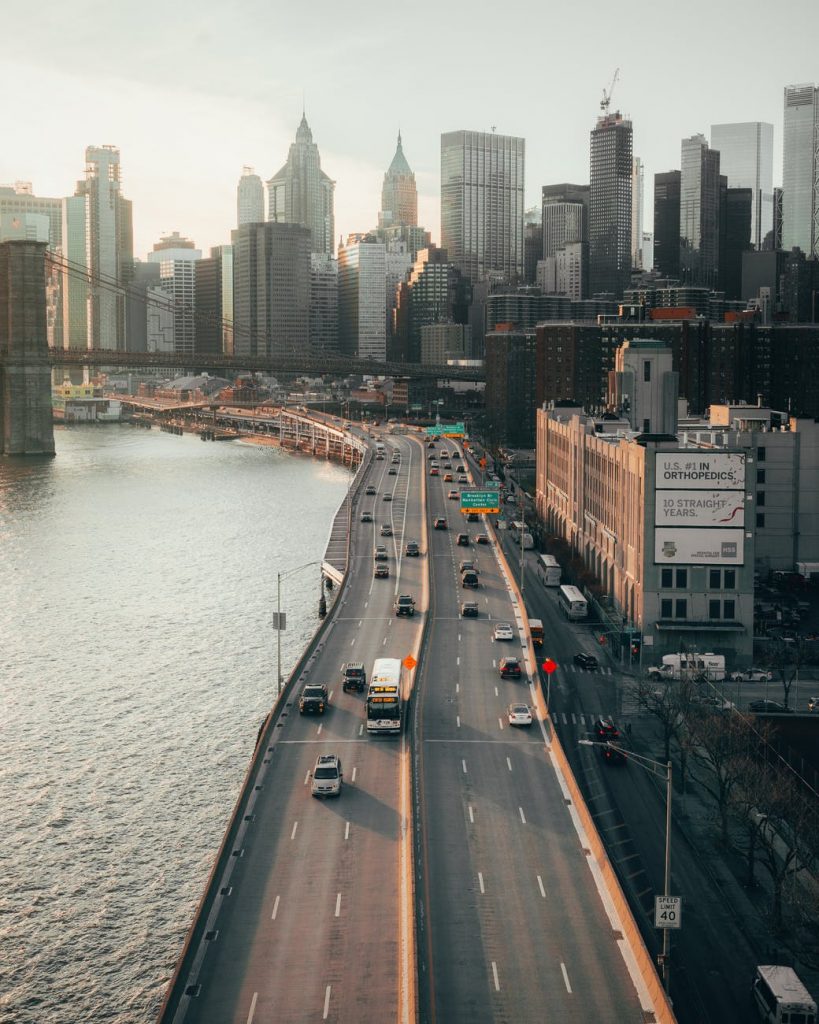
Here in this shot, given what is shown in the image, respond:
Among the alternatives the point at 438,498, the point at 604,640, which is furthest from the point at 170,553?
the point at 604,640

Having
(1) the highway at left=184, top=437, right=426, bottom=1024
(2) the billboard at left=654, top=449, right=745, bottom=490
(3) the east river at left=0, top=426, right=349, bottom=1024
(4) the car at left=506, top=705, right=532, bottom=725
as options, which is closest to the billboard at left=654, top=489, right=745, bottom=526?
(2) the billboard at left=654, top=449, right=745, bottom=490

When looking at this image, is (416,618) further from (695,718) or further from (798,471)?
(798,471)

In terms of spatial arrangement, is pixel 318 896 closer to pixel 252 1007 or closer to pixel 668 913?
pixel 252 1007

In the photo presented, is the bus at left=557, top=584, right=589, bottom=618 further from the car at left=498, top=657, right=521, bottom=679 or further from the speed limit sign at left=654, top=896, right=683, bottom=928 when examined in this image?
the speed limit sign at left=654, top=896, right=683, bottom=928

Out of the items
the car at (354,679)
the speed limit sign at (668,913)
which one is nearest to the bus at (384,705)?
the car at (354,679)

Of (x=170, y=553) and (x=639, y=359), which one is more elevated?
(x=639, y=359)

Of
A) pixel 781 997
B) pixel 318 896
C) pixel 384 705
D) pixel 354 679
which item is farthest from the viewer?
pixel 354 679

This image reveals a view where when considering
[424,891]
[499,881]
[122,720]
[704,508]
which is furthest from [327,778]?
[704,508]
